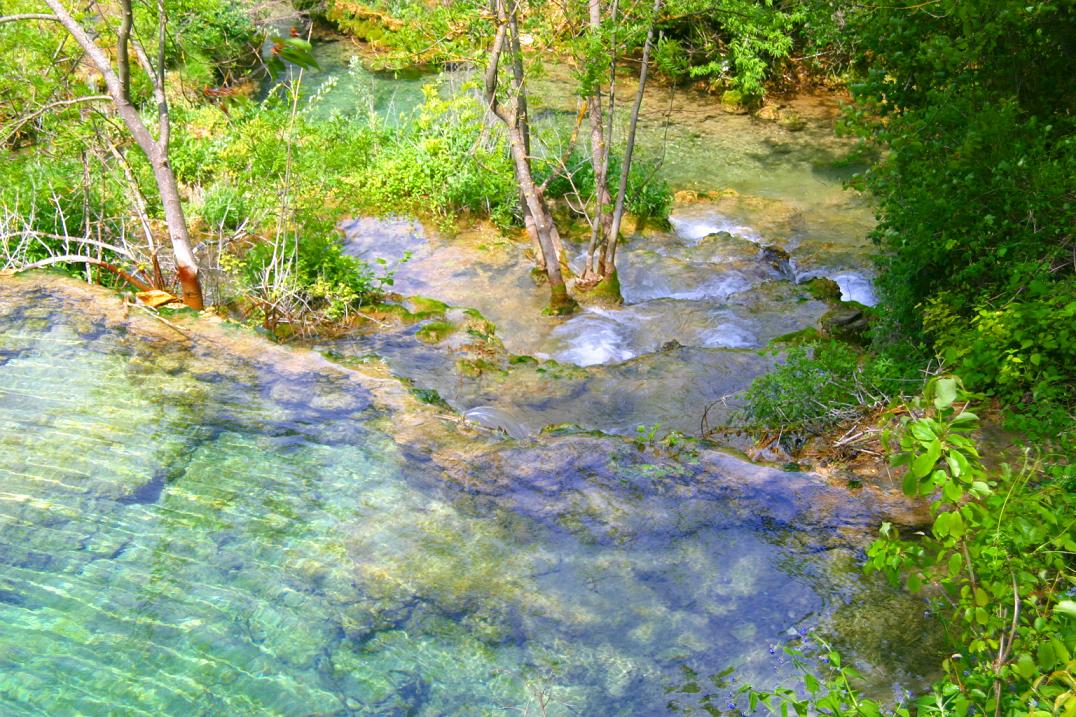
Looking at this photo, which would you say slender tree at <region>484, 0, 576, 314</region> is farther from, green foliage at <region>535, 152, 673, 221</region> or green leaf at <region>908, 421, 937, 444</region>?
green leaf at <region>908, 421, 937, 444</region>

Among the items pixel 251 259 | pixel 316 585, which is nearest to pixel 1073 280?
pixel 316 585

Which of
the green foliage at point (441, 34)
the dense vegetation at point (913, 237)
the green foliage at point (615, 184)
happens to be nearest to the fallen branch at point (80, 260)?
the dense vegetation at point (913, 237)

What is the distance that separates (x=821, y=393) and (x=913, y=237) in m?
1.80

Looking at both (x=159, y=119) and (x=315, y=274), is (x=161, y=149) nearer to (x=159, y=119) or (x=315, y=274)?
(x=159, y=119)

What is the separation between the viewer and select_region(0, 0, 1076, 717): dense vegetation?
106 inches

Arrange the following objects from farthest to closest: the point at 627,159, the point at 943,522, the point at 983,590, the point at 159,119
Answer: the point at 627,159, the point at 159,119, the point at 983,590, the point at 943,522

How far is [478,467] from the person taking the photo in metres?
5.04

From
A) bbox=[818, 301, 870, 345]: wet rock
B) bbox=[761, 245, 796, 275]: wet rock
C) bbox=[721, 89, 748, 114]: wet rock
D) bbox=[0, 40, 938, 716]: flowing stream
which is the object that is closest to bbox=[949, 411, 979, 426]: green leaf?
bbox=[0, 40, 938, 716]: flowing stream

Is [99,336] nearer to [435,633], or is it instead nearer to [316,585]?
[316,585]

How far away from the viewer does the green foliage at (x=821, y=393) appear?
6.09 m

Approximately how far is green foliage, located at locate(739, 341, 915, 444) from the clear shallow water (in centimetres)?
112

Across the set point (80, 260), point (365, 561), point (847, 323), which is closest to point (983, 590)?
point (365, 561)

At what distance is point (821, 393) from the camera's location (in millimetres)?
6277

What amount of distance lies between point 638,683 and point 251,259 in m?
7.16
